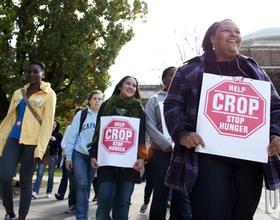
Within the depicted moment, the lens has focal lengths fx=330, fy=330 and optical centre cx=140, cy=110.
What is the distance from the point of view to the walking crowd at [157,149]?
2.32m

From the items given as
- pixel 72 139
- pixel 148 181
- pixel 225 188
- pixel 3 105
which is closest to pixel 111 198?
pixel 72 139

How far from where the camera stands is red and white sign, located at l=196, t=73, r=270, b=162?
7.65 ft

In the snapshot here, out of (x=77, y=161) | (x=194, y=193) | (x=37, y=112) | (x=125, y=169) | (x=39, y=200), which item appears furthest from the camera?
(x=39, y=200)

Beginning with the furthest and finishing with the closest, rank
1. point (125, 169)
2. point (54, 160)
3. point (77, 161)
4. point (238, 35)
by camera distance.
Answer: point (54, 160)
point (77, 161)
point (125, 169)
point (238, 35)

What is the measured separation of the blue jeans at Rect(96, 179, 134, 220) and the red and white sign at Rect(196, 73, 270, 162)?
5.47 ft

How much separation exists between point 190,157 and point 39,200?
597 cm

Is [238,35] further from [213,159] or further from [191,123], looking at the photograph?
[213,159]

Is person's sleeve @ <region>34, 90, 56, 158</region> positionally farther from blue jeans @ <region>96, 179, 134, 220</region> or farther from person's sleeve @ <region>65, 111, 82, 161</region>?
blue jeans @ <region>96, 179, 134, 220</region>

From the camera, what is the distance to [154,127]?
4148mm

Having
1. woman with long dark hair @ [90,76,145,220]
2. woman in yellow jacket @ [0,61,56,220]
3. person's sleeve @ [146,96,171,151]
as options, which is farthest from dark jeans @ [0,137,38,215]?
person's sleeve @ [146,96,171,151]

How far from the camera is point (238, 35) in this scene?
2.69 m

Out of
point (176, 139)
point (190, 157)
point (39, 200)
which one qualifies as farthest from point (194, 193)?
point (39, 200)

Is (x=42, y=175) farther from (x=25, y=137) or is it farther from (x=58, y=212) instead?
(x=25, y=137)

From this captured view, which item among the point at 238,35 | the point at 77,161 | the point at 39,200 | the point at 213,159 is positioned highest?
the point at 238,35
